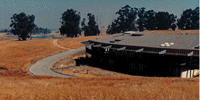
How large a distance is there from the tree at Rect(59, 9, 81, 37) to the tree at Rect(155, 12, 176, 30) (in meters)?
75.9

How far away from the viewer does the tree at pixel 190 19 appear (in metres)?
154

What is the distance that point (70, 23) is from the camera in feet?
512

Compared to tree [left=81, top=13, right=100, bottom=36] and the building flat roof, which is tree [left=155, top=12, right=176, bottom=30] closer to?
tree [left=81, top=13, right=100, bottom=36]

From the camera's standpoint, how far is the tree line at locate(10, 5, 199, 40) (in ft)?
487

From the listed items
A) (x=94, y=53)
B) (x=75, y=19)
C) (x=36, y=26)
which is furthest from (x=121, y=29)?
Answer: (x=94, y=53)

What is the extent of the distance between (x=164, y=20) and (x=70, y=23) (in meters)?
87.0

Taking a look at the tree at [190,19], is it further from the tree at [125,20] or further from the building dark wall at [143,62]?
the building dark wall at [143,62]

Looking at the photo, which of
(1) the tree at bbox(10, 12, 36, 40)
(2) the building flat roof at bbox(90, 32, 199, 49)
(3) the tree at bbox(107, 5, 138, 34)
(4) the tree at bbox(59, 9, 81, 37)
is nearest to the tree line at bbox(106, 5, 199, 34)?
(3) the tree at bbox(107, 5, 138, 34)

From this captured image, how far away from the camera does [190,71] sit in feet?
132

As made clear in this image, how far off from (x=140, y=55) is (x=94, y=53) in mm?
19407

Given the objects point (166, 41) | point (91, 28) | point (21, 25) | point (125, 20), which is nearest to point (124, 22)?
point (125, 20)

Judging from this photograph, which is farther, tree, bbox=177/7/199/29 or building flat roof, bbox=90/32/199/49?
tree, bbox=177/7/199/29

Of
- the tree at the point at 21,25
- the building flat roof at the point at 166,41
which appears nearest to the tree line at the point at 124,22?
the tree at the point at 21,25

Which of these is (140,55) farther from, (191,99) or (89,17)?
(89,17)
